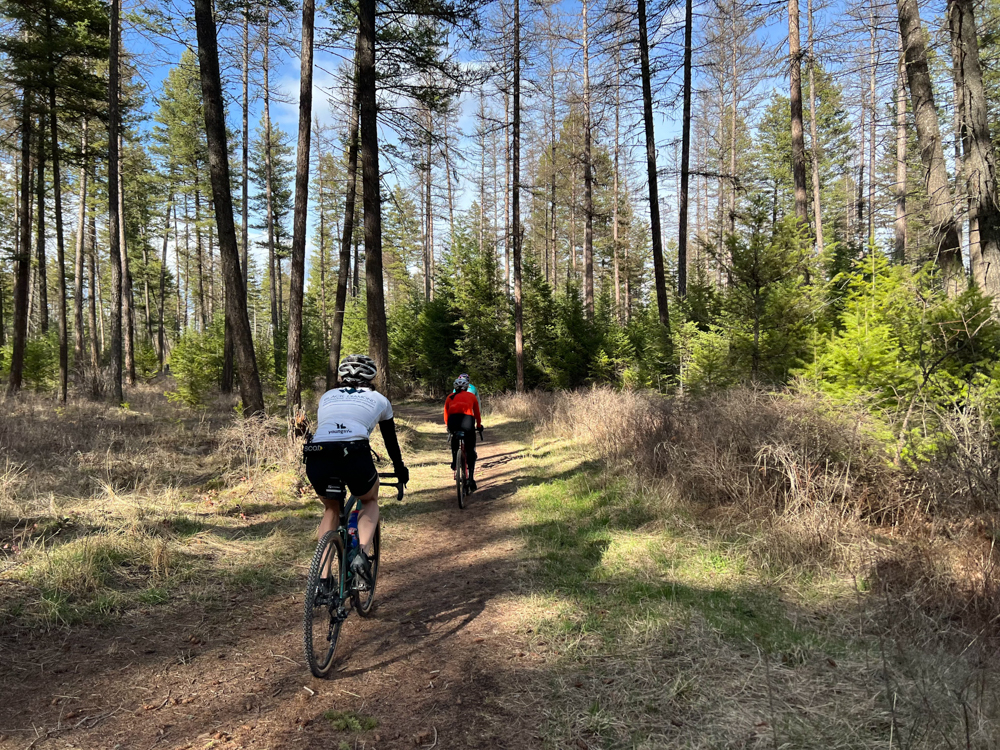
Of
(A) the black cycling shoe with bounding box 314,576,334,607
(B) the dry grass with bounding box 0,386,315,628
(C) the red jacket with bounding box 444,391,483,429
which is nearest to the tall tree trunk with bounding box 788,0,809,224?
(C) the red jacket with bounding box 444,391,483,429

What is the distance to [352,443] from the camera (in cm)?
342

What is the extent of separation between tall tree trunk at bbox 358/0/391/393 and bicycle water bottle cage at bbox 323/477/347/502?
7.80 metres

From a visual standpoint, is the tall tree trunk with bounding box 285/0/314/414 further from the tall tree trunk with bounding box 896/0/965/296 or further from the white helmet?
the tall tree trunk with bounding box 896/0/965/296

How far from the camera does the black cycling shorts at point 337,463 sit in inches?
134

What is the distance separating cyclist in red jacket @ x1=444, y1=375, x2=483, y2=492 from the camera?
25.0ft

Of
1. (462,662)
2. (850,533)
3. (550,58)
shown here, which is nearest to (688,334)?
(850,533)

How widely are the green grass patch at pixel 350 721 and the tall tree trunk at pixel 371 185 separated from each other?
8.55 meters

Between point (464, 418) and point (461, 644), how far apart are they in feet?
13.8

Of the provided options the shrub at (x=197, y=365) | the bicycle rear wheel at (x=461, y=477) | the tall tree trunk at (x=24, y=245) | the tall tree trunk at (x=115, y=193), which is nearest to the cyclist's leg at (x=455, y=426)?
the bicycle rear wheel at (x=461, y=477)

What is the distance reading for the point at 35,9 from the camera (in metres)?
13.6

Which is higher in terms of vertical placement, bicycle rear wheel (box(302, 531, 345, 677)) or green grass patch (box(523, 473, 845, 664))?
bicycle rear wheel (box(302, 531, 345, 677))

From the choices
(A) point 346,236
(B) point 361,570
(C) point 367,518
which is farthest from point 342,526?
(A) point 346,236

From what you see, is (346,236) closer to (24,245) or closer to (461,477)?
(24,245)

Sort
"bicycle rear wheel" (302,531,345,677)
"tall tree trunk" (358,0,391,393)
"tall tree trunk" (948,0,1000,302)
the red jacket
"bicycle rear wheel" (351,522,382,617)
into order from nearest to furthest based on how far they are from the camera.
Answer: "bicycle rear wheel" (302,531,345,677), "bicycle rear wheel" (351,522,382,617), "tall tree trunk" (948,0,1000,302), the red jacket, "tall tree trunk" (358,0,391,393)
